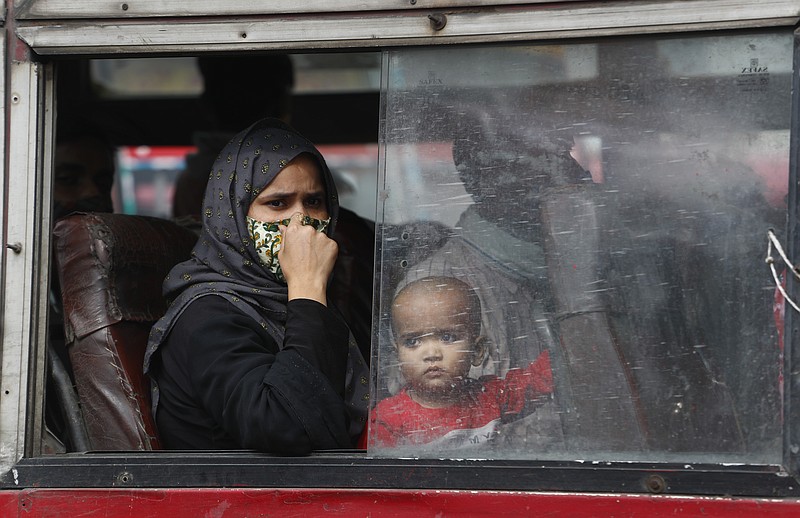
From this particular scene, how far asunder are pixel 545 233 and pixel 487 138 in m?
0.23

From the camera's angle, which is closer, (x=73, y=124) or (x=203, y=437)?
(x=203, y=437)

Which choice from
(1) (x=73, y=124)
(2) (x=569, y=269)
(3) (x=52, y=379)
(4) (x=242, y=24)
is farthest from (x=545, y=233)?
(1) (x=73, y=124)

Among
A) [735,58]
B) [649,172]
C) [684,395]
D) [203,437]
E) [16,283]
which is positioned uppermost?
[735,58]

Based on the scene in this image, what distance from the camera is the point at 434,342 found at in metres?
2.12

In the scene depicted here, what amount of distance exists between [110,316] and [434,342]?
0.94 metres

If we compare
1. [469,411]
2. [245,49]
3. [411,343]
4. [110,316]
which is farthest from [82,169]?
[469,411]

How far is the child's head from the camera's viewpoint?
211 cm

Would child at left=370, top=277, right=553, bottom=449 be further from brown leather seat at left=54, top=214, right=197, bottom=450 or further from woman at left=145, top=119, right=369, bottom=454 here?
brown leather seat at left=54, top=214, right=197, bottom=450

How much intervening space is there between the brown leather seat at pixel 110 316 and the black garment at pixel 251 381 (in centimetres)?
8

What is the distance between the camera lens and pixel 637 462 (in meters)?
Result: 1.99

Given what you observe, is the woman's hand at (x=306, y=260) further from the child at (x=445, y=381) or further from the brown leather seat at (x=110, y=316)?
the brown leather seat at (x=110, y=316)

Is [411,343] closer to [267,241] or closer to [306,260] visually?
[306,260]

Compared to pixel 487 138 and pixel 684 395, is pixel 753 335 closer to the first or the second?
pixel 684 395

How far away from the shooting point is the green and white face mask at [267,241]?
8.32 ft
